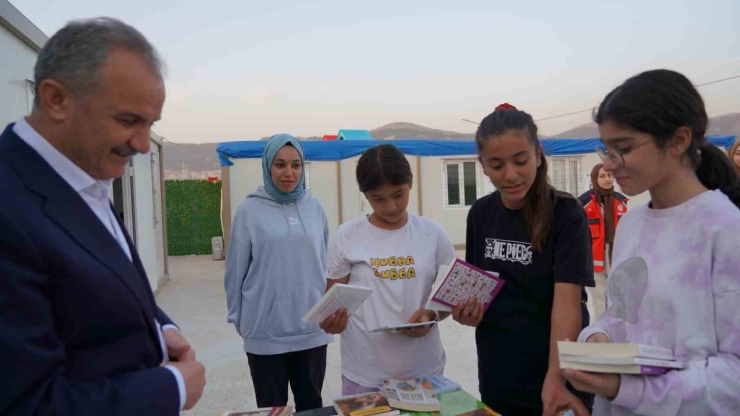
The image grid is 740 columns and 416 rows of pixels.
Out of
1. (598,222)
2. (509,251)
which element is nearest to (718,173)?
(509,251)

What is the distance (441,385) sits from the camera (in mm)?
1908

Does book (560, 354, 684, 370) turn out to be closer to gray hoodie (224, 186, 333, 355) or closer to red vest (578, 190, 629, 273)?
gray hoodie (224, 186, 333, 355)

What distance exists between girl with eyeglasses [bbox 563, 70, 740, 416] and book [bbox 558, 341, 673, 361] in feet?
0.17

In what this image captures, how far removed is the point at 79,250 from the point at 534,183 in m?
1.47

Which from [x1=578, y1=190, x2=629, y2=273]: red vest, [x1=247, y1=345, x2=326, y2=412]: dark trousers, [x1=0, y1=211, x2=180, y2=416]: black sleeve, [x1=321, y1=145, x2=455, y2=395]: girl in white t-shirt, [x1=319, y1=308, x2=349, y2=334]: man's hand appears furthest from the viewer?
[x1=578, y1=190, x2=629, y2=273]: red vest

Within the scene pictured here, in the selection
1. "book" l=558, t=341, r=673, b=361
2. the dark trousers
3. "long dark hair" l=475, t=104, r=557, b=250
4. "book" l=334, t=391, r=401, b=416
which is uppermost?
"long dark hair" l=475, t=104, r=557, b=250

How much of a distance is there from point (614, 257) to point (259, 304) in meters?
A: 2.05

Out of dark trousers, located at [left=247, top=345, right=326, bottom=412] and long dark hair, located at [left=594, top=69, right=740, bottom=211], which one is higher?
long dark hair, located at [left=594, top=69, right=740, bottom=211]

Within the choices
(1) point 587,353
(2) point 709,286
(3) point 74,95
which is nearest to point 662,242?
(2) point 709,286

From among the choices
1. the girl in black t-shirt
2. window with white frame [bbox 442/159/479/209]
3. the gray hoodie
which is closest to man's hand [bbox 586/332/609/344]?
the girl in black t-shirt

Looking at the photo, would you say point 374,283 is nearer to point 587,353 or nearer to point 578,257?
point 578,257

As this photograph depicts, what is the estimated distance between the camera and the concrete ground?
3963 millimetres

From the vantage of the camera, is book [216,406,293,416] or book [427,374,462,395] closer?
book [216,406,293,416]

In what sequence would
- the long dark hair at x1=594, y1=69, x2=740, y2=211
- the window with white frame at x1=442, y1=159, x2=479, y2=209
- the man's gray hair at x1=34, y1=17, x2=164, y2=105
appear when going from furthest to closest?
the window with white frame at x1=442, y1=159, x2=479, y2=209
the long dark hair at x1=594, y1=69, x2=740, y2=211
the man's gray hair at x1=34, y1=17, x2=164, y2=105
